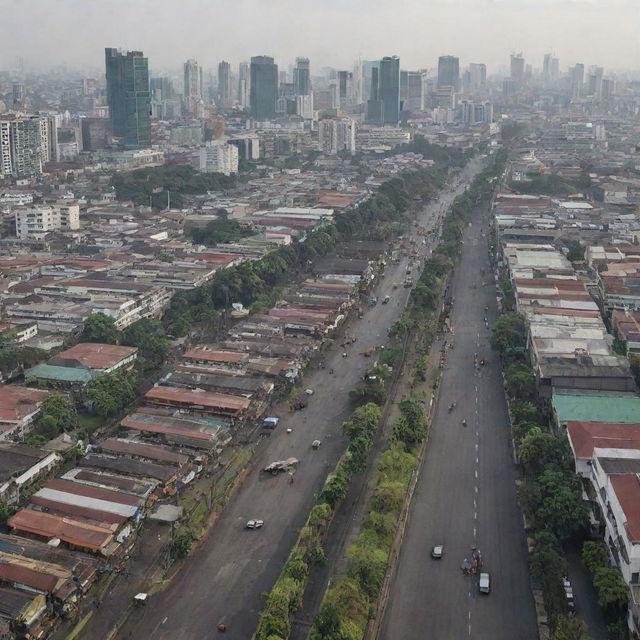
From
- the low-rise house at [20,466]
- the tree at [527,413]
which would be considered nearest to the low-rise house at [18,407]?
the low-rise house at [20,466]

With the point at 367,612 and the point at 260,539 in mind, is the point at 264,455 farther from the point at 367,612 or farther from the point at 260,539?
the point at 367,612

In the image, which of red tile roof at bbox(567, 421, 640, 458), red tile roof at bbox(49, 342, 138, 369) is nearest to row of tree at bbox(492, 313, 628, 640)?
red tile roof at bbox(567, 421, 640, 458)

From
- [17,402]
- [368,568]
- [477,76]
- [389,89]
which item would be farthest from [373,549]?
[477,76]

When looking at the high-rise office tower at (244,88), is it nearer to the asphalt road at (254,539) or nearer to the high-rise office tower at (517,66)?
the high-rise office tower at (517,66)

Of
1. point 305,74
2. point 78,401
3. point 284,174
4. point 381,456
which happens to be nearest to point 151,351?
point 78,401

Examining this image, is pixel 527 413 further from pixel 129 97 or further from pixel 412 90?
pixel 412 90
